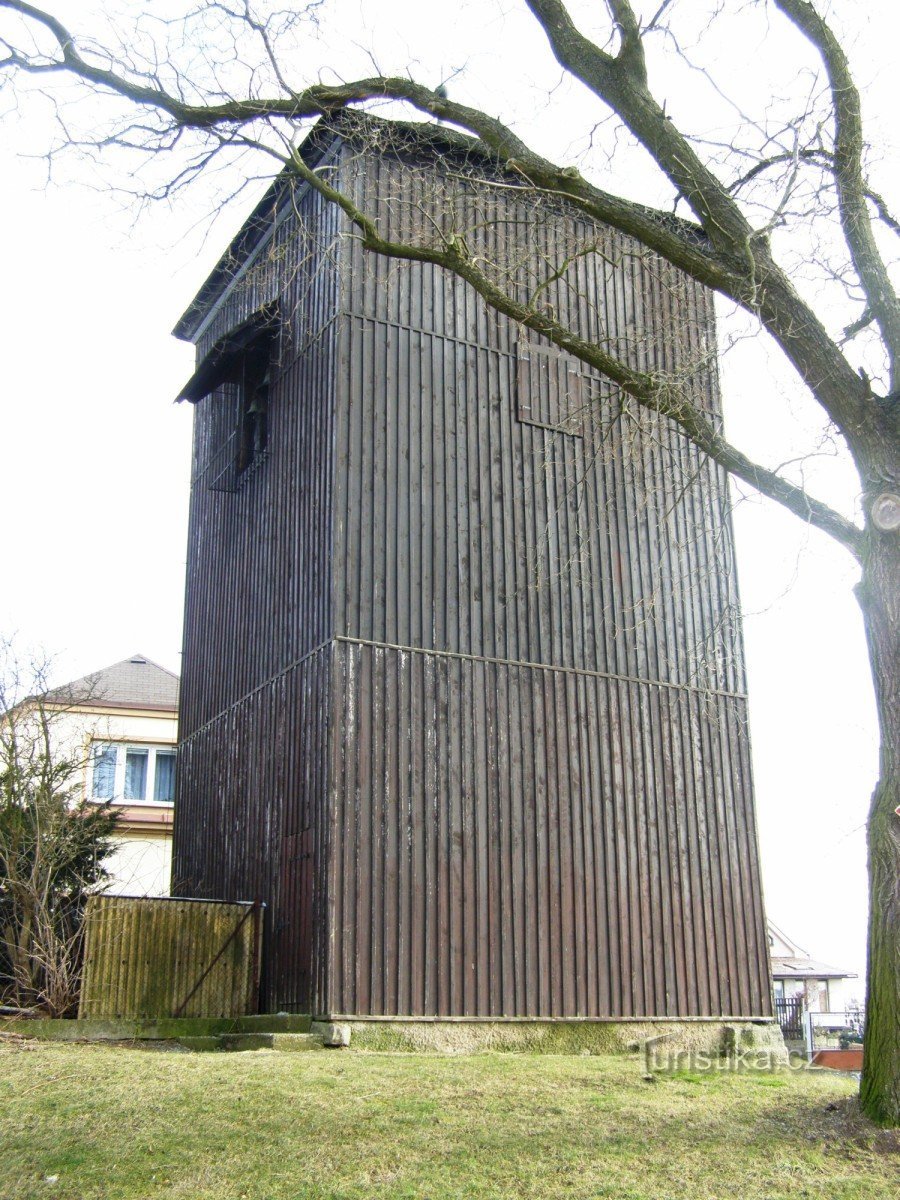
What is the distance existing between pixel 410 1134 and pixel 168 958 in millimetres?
7111

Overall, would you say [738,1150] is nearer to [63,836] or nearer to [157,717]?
[63,836]

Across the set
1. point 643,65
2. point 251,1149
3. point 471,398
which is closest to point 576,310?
point 471,398

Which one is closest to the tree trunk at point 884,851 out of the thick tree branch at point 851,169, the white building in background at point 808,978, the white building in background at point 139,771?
the thick tree branch at point 851,169

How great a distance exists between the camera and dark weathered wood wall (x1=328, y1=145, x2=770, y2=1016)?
14.8 metres

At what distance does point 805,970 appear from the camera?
5366cm

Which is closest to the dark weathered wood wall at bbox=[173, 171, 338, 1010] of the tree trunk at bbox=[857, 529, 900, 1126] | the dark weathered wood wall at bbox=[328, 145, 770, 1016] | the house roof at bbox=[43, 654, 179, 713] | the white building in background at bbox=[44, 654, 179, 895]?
the dark weathered wood wall at bbox=[328, 145, 770, 1016]

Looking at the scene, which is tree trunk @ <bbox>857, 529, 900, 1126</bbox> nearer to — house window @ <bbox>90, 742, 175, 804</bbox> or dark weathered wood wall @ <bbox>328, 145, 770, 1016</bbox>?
dark weathered wood wall @ <bbox>328, 145, 770, 1016</bbox>

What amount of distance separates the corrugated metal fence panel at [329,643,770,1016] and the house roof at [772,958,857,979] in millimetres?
35489

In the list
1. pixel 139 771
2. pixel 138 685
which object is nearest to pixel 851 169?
pixel 139 771

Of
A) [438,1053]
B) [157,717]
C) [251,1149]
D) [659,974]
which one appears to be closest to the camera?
[251,1149]

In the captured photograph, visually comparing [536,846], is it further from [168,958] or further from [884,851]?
[884,851]

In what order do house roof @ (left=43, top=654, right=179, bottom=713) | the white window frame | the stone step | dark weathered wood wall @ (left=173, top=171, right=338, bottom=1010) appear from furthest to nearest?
house roof @ (left=43, top=654, right=179, bottom=713) → the white window frame → dark weathered wood wall @ (left=173, top=171, right=338, bottom=1010) → the stone step

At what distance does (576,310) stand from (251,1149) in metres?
12.9

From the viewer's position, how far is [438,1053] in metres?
14.0
